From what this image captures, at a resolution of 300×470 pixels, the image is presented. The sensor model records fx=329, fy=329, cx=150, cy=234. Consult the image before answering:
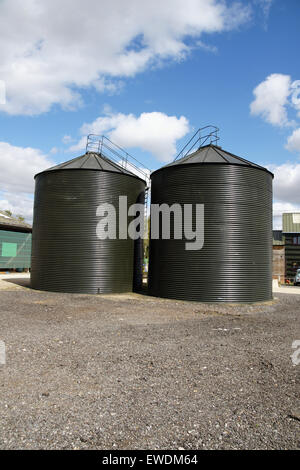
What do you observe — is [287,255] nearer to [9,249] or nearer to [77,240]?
[77,240]

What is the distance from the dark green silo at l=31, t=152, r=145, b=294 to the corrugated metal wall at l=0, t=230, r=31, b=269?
11905 mm

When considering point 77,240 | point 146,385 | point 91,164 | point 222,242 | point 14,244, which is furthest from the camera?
point 14,244

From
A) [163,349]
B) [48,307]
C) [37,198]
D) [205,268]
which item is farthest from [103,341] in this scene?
[37,198]

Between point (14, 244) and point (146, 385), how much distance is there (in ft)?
90.8

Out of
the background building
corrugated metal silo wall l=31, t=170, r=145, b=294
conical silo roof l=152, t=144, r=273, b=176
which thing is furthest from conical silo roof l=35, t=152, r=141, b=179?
the background building

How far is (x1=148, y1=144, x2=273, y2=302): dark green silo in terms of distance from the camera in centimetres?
1509

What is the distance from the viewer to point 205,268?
15.1 metres

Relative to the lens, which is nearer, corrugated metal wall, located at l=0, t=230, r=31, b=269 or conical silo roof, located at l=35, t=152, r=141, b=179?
conical silo roof, located at l=35, t=152, r=141, b=179

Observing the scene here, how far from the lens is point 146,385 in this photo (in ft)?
16.3

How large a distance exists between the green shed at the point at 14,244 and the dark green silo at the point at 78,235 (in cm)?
1186

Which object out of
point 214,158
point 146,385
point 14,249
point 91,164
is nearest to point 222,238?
point 214,158

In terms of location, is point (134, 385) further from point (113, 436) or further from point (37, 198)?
point (37, 198)

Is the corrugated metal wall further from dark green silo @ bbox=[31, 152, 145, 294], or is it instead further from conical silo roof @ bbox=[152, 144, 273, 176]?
conical silo roof @ bbox=[152, 144, 273, 176]
